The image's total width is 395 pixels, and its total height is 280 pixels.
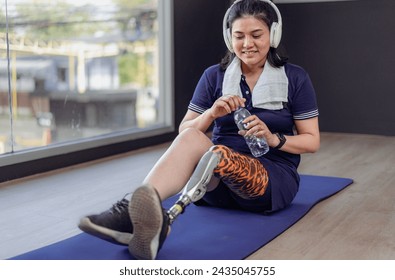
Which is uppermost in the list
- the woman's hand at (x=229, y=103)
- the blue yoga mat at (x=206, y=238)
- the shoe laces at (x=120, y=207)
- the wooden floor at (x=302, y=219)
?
the woman's hand at (x=229, y=103)

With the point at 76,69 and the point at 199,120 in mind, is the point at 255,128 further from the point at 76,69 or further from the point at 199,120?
the point at 76,69

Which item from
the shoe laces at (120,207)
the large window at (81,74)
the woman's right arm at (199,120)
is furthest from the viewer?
the large window at (81,74)

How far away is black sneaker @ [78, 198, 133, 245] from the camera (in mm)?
1534

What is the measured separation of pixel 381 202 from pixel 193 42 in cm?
223

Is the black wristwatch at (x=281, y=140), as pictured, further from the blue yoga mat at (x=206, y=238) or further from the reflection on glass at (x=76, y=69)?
the reflection on glass at (x=76, y=69)

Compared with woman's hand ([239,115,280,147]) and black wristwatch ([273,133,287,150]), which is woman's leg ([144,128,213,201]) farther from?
black wristwatch ([273,133,287,150])

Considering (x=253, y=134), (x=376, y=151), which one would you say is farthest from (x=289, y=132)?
(x=376, y=151)

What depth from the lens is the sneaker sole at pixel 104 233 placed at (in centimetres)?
153

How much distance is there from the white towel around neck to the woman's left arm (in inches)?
4.3

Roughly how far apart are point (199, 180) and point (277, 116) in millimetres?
499

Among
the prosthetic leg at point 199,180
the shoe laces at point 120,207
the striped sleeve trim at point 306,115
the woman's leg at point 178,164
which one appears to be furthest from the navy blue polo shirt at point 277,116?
the shoe laces at point 120,207

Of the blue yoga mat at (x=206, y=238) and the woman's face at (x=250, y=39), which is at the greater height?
the woman's face at (x=250, y=39)

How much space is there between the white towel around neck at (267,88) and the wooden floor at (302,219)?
44 centimetres

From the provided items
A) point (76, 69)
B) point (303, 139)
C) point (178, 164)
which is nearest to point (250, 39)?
point (303, 139)
